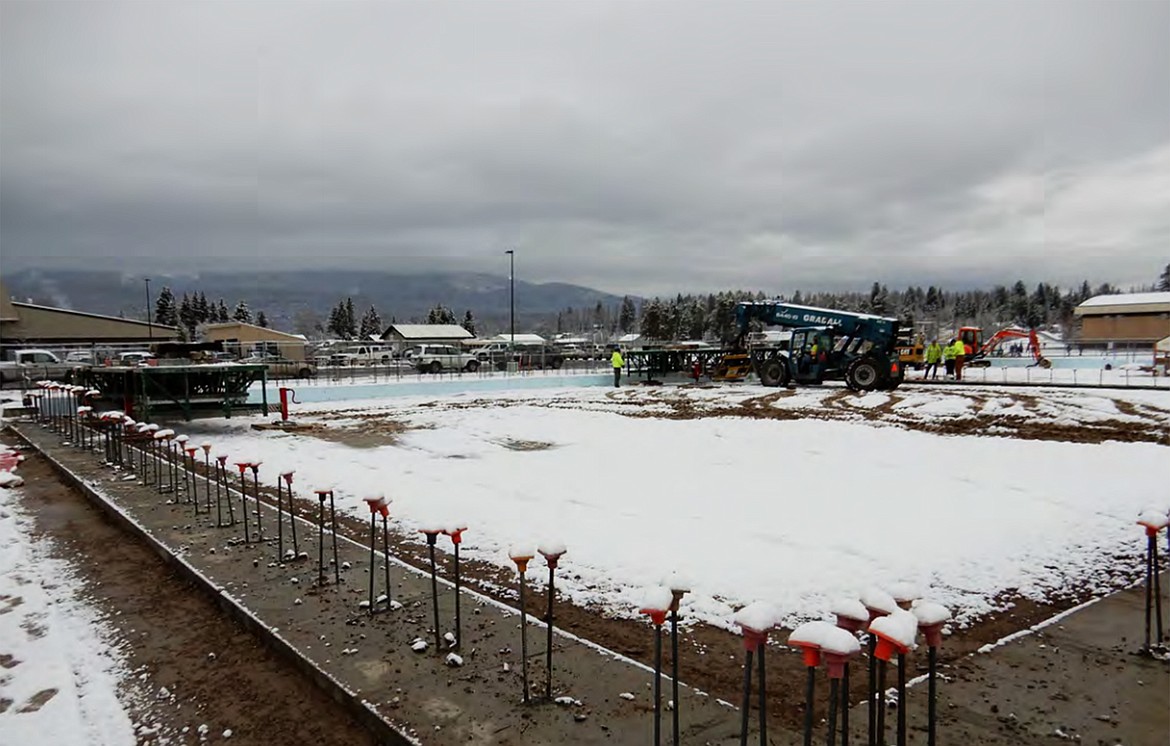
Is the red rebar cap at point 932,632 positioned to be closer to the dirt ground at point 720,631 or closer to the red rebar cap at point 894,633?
the red rebar cap at point 894,633

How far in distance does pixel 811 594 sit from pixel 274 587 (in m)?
3.86

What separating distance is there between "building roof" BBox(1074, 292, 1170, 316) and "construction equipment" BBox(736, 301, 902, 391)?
54.4 meters

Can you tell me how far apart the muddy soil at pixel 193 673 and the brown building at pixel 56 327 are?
52.5 metres

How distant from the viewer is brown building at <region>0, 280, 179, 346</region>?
164 feet

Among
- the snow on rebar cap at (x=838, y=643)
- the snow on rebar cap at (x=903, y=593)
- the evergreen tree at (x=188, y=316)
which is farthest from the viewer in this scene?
the evergreen tree at (x=188, y=316)

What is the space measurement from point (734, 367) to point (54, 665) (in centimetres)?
2605

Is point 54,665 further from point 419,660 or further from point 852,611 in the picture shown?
point 852,611

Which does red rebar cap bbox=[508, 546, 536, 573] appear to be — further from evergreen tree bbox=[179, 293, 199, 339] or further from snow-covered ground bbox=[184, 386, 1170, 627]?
evergreen tree bbox=[179, 293, 199, 339]

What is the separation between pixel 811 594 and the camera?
5.04 meters

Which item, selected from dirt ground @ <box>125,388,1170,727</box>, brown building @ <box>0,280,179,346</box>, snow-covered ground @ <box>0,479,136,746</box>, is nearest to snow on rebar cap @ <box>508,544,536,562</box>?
dirt ground @ <box>125,388,1170,727</box>

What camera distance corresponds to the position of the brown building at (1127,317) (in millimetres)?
60625

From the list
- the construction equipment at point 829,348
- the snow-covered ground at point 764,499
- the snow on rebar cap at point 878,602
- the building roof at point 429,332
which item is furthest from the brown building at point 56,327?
the snow on rebar cap at point 878,602

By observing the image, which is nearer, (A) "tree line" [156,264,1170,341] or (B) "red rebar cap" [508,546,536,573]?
(B) "red rebar cap" [508,546,536,573]

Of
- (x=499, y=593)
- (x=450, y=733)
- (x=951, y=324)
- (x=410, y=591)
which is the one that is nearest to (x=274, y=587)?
(x=410, y=591)
